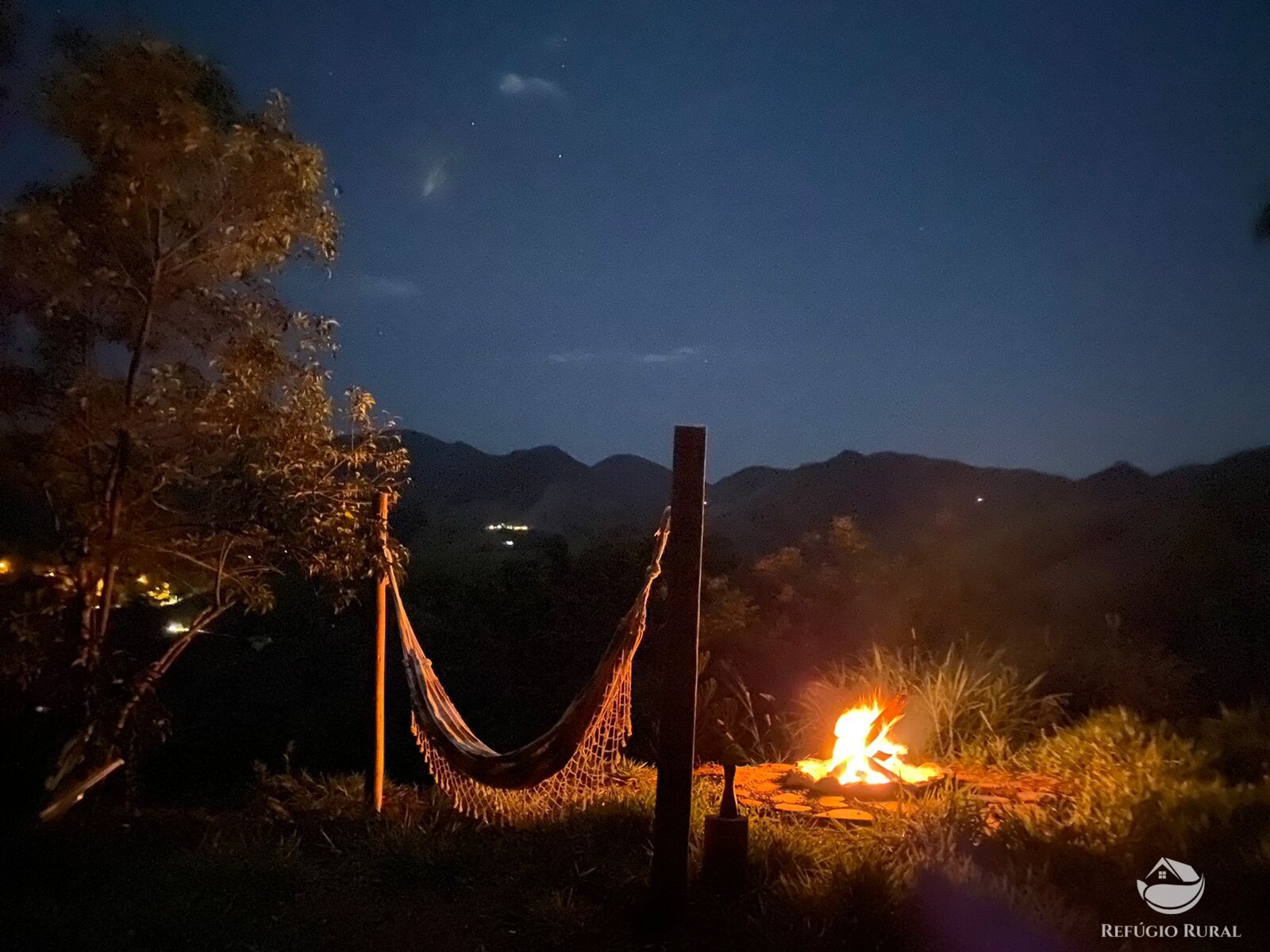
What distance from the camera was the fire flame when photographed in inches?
151

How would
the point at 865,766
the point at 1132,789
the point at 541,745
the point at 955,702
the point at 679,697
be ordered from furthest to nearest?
the point at 955,702
the point at 865,766
the point at 1132,789
the point at 541,745
the point at 679,697

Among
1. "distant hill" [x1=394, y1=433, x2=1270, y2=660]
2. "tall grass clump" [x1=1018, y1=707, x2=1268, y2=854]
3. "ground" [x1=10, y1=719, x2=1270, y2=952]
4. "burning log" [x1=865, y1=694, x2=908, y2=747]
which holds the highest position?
"distant hill" [x1=394, y1=433, x2=1270, y2=660]

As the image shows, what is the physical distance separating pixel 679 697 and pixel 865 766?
1.53m

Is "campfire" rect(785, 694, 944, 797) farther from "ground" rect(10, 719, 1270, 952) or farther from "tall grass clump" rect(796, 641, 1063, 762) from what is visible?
"tall grass clump" rect(796, 641, 1063, 762)

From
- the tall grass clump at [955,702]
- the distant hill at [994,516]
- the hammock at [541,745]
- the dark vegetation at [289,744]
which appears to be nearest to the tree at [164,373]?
the dark vegetation at [289,744]

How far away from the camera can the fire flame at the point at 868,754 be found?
12.5 feet

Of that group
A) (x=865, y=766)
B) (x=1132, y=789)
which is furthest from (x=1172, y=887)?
(x=865, y=766)

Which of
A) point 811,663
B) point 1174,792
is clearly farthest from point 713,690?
point 1174,792

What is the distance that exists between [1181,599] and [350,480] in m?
6.43

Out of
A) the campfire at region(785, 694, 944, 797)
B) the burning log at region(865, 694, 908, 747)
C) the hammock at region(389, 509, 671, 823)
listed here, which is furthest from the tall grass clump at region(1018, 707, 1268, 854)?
the hammock at region(389, 509, 671, 823)

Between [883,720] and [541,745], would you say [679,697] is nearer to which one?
[541,745]

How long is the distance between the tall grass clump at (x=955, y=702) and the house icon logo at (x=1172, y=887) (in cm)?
162

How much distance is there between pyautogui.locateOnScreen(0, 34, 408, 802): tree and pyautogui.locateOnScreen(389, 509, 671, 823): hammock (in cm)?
64

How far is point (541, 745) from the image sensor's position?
10.8ft
